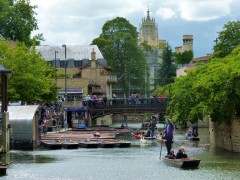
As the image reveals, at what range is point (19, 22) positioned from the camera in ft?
350

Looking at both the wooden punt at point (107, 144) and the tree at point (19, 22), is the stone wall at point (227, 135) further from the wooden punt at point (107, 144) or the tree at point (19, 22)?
the tree at point (19, 22)

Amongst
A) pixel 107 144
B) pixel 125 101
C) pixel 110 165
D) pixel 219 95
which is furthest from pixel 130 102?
pixel 110 165

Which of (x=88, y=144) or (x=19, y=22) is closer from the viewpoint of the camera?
(x=88, y=144)

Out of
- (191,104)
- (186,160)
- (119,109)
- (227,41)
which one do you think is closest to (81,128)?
(119,109)

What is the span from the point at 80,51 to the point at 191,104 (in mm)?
72592

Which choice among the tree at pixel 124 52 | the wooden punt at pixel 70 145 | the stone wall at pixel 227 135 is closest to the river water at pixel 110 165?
the stone wall at pixel 227 135

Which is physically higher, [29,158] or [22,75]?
[22,75]

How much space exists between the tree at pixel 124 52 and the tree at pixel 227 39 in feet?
113

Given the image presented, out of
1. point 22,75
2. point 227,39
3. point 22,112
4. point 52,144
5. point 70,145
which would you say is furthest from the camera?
point 227,39

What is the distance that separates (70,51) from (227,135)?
79.4 m

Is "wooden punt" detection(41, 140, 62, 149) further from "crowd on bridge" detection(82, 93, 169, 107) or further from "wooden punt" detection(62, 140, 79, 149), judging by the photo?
"crowd on bridge" detection(82, 93, 169, 107)

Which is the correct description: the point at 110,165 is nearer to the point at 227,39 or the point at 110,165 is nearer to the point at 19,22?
the point at 227,39

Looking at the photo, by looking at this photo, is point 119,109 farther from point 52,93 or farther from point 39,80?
point 39,80

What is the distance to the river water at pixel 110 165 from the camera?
36.9 meters
